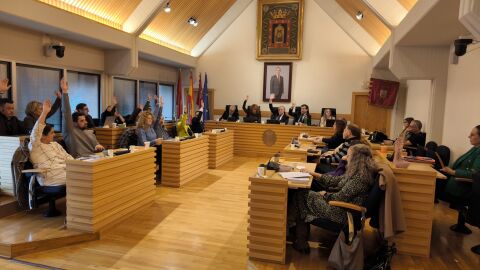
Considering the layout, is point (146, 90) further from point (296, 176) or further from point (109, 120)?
point (296, 176)

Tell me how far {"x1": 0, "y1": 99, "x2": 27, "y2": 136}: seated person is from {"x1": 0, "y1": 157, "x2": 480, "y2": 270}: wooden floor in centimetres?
211

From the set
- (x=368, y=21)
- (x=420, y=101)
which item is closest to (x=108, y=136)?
(x=368, y=21)

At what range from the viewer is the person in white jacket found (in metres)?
3.60

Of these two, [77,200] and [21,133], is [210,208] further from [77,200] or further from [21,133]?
[21,133]

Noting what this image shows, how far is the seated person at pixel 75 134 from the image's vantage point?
411cm

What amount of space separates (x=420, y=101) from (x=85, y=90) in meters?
7.68

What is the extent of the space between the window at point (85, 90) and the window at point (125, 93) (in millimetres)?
689

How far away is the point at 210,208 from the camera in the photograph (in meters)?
4.50

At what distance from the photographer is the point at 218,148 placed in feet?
24.3

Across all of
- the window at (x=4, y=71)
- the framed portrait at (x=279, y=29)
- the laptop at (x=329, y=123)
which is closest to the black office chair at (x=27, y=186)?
the window at (x=4, y=71)

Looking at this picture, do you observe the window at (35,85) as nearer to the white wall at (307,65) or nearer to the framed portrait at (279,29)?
the white wall at (307,65)

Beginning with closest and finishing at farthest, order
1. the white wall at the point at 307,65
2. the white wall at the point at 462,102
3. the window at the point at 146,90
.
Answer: the white wall at the point at 462,102 < the window at the point at 146,90 < the white wall at the point at 307,65

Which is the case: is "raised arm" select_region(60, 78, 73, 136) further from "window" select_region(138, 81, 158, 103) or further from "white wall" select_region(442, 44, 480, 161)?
"white wall" select_region(442, 44, 480, 161)

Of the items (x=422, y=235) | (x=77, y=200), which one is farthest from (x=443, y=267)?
(x=77, y=200)
